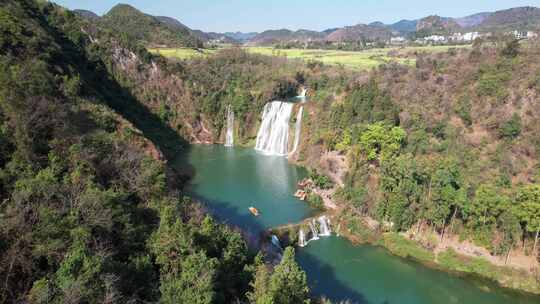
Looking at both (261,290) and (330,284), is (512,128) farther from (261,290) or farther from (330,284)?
(261,290)

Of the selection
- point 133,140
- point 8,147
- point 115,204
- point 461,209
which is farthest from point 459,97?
point 8,147

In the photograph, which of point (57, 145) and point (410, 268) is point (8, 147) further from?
point (410, 268)

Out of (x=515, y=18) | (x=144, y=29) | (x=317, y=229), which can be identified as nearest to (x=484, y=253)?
(x=317, y=229)

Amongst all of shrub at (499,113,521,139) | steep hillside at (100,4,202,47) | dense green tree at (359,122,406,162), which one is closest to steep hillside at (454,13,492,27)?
steep hillside at (100,4,202,47)

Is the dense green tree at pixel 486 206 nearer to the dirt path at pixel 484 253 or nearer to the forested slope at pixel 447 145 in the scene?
the forested slope at pixel 447 145

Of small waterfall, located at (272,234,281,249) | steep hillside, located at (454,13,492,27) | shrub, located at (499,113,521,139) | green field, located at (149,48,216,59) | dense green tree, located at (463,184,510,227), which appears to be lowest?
small waterfall, located at (272,234,281,249)

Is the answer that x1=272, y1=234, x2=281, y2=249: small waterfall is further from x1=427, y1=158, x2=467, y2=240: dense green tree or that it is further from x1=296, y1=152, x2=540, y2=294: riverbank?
x1=427, y1=158, x2=467, y2=240: dense green tree
